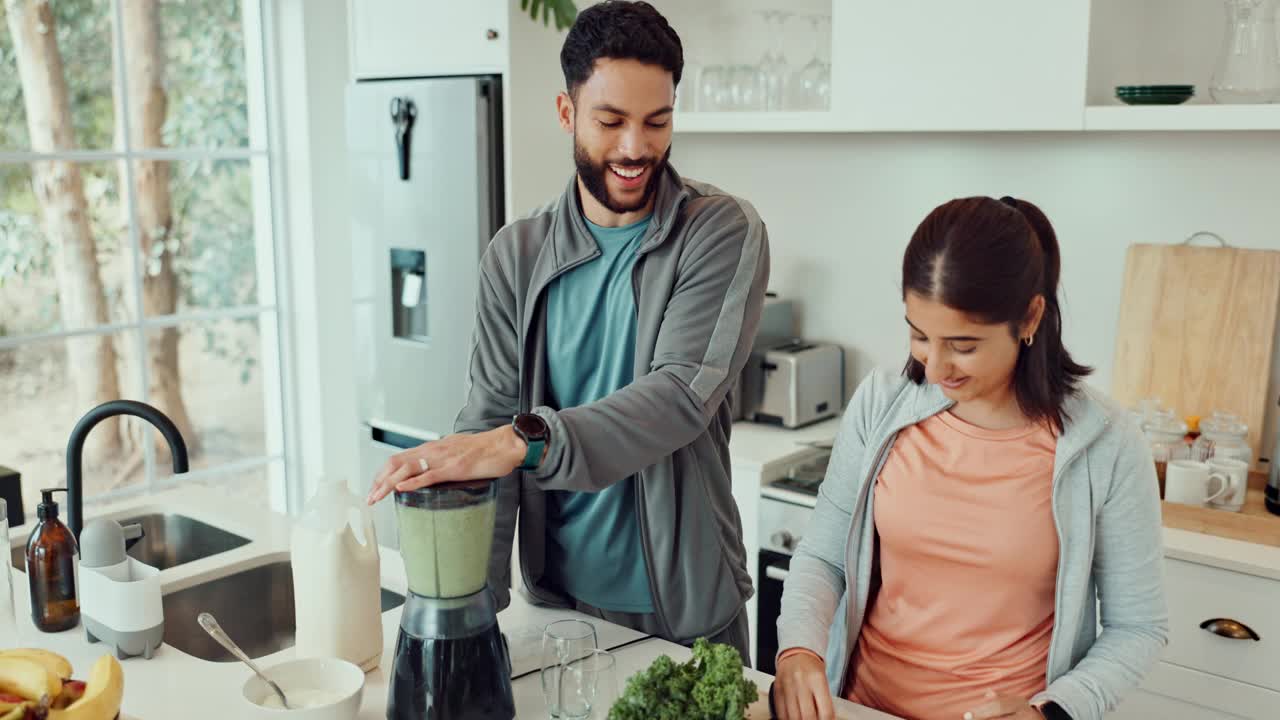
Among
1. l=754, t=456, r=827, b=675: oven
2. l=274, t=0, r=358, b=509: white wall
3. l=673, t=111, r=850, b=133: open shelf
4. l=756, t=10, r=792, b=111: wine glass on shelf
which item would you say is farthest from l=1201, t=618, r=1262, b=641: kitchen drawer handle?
l=274, t=0, r=358, b=509: white wall

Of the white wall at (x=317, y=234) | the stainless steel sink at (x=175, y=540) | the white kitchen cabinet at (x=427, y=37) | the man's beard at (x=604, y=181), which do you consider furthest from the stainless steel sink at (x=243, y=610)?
the white wall at (x=317, y=234)

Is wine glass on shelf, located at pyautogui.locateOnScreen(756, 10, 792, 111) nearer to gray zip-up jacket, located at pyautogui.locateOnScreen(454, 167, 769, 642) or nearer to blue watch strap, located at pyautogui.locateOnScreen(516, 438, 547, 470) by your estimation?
gray zip-up jacket, located at pyautogui.locateOnScreen(454, 167, 769, 642)

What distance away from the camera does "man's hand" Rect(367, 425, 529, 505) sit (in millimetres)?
1354

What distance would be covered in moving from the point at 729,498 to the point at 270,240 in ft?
8.56

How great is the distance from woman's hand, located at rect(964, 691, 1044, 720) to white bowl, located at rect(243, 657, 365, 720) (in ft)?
2.34

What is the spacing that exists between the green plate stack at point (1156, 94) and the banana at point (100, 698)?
2.20 m

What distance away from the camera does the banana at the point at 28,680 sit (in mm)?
1146

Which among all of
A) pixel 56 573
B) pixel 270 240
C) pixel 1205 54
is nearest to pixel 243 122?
pixel 270 240

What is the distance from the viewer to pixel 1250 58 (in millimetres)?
2441

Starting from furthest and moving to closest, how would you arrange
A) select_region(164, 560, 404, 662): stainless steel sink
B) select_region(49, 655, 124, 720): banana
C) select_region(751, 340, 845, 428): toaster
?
select_region(751, 340, 845, 428): toaster → select_region(164, 560, 404, 662): stainless steel sink → select_region(49, 655, 124, 720): banana

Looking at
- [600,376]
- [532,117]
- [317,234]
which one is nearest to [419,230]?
[532,117]

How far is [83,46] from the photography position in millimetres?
3496

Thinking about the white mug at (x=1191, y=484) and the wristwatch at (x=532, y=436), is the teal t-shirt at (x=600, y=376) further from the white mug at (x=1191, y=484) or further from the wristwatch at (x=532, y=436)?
the white mug at (x=1191, y=484)

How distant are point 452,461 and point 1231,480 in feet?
5.78
